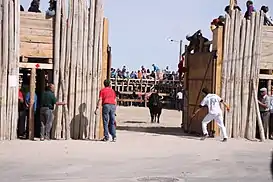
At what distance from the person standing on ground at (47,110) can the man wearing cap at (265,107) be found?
6.35m

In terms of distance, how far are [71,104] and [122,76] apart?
108 ft

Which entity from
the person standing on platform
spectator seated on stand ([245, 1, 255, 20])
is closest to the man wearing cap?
spectator seated on stand ([245, 1, 255, 20])

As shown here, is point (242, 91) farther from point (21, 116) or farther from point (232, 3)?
point (21, 116)

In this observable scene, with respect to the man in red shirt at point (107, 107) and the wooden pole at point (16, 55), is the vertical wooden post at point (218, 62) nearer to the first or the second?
the man in red shirt at point (107, 107)

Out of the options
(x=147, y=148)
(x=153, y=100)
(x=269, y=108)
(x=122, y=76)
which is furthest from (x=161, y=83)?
(x=147, y=148)

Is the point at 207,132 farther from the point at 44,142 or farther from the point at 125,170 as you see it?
the point at 125,170

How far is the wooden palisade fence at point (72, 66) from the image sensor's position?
14039 mm

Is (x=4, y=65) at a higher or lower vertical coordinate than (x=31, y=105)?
higher

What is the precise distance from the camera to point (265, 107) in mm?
16422

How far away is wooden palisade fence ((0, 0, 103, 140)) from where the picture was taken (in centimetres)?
1404

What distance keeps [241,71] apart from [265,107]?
1.34 meters

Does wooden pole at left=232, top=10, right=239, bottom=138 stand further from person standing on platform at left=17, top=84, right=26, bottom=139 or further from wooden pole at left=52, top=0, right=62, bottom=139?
person standing on platform at left=17, top=84, right=26, bottom=139

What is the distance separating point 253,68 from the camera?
16.3 m

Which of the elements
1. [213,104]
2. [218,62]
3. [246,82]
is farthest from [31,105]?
[246,82]
